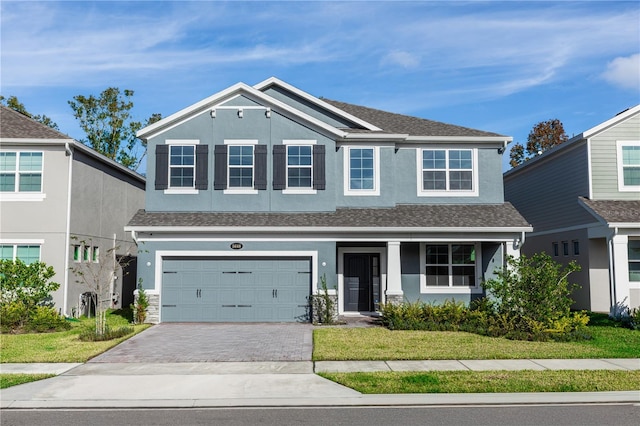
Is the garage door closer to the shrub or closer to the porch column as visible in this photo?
the porch column

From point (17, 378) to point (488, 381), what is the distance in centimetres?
867

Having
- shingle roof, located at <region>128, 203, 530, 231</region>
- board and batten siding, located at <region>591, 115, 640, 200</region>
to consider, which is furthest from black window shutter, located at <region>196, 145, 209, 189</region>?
board and batten siding, located at <region>591, 115, 640, 200</region>

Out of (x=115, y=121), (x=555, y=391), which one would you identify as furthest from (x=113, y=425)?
(x=115, y=121)

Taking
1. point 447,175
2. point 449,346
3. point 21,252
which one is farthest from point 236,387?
point 447,175

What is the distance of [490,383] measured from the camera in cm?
1012

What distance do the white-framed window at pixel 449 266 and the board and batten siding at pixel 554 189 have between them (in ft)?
14.2

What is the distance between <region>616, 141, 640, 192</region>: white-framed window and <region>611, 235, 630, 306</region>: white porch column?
9.04ft

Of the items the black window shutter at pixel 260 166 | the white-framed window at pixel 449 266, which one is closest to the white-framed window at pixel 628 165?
the white-framed window at pixel 449 266

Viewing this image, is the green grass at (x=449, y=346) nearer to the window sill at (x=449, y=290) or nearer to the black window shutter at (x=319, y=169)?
the window sill at (x=449, y=290)

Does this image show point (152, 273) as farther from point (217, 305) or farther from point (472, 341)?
point (472, 341)

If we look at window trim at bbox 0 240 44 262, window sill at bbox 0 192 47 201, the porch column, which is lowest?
the porch column

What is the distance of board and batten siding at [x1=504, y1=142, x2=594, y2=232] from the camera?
68.5 ft

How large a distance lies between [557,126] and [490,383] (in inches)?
1692

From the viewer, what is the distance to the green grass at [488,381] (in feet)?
31.8
